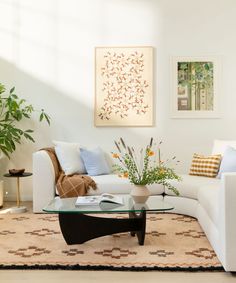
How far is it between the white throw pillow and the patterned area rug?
0.90 meters

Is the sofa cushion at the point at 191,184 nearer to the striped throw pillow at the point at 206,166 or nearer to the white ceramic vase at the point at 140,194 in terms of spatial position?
the striped throw pillow at the point at 206,166

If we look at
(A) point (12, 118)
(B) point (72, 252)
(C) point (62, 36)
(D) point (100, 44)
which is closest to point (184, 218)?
(B) point (72, 252)

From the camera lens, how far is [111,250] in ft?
11.5

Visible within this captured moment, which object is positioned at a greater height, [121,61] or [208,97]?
[121,61]

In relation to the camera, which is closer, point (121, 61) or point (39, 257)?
point (39, 257)

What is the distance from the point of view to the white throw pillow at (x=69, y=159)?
5.17m

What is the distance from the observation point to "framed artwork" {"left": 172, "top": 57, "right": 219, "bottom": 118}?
5770mm

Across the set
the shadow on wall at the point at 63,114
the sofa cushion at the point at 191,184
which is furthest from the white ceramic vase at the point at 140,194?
the shadow on wall at the point at 63,114

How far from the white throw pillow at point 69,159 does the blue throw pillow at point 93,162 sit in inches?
2.7

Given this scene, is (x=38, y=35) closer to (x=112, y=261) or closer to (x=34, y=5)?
(x=34, y=5)

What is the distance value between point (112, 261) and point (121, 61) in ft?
10.5

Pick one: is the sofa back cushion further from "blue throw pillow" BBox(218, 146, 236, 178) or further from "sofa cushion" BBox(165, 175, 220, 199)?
"sofa cushion" BBox(165, 175, 220, 199)

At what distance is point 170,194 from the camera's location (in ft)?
16.2

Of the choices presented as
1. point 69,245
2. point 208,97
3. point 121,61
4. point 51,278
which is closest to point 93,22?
point 121,61
